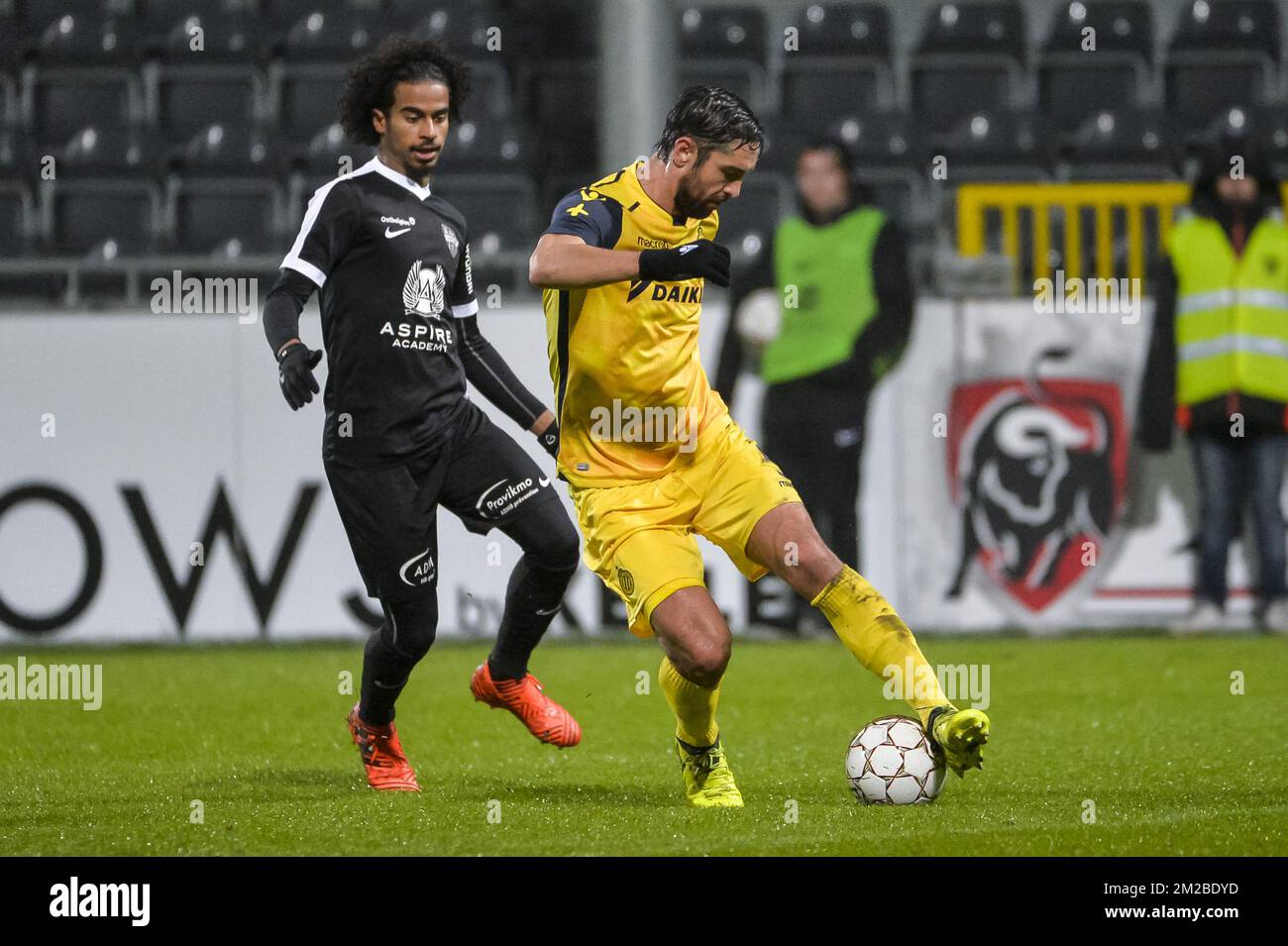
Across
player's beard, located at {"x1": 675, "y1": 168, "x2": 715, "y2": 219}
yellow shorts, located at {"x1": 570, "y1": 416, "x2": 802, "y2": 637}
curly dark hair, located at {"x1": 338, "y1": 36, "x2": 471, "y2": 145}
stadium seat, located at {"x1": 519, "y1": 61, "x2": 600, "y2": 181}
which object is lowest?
yellow shorts, located at {"x1": 570, "y1": 416, "x2": 802, "y2": 637}

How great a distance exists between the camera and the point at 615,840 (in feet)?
15.9

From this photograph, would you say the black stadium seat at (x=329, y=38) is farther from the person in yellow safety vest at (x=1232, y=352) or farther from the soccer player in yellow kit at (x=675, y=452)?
the soccer player in yellow kit at (x=675, y=452)

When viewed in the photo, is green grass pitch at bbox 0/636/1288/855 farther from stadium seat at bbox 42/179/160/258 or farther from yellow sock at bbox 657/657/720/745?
stadium seat at bbox 42/179/160/258

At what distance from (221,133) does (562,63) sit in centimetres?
237

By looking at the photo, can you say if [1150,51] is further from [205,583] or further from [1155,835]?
[1155,835]

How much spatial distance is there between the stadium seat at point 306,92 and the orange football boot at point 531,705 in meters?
8.00

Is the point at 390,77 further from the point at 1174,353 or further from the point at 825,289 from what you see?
the point at 1174,353

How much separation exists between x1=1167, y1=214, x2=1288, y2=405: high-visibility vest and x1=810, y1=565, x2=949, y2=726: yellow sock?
5829 mm

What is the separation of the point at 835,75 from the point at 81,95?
5132 millimetres

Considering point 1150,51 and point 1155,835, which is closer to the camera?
point 1155,835

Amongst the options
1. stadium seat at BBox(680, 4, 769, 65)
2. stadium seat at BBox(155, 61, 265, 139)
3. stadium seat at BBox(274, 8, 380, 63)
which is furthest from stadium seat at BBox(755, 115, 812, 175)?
stadium seat at BBox(155, 61, 265, 139)

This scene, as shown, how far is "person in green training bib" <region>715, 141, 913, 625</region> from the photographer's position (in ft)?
35.0

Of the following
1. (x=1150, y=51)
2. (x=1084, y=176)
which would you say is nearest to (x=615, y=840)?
(x=1084, y=176)
